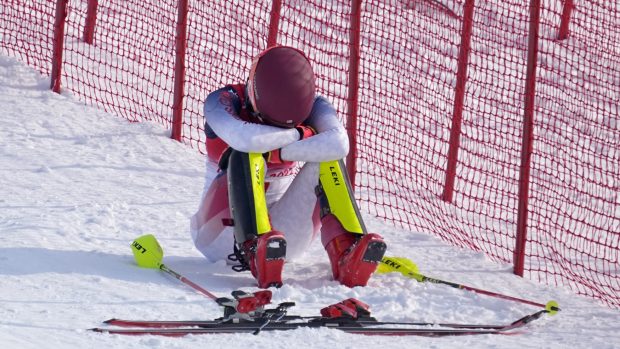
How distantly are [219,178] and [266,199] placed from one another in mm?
294

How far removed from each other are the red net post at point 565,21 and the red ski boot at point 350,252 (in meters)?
6.67

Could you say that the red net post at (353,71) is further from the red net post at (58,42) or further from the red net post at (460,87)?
the red net post at (58,42)

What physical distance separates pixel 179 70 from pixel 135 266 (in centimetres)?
253

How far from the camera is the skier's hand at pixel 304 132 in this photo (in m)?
6.67

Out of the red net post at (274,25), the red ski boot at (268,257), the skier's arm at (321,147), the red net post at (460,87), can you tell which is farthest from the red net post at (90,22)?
the red ski boot at (268,257)

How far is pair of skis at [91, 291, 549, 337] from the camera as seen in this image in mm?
5699

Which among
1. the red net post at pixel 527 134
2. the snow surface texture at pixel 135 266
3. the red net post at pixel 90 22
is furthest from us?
the red net post at pixel 90 22

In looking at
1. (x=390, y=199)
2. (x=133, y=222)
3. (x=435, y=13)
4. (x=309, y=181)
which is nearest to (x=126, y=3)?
(x=435, y=13)

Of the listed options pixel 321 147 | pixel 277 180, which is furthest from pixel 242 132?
pixel 277 180

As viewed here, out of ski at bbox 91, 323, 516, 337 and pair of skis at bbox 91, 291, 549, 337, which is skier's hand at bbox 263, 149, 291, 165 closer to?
pair of skis at bbox 91, 291, 549, 337

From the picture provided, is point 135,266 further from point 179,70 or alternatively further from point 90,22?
point 90,22

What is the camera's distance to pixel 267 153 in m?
6.69

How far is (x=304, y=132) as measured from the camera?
6.69 m

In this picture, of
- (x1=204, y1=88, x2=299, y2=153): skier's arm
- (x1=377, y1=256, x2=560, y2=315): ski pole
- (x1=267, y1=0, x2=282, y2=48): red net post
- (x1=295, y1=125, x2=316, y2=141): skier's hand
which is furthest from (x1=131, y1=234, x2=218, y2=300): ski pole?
(x1=267, y1=0, x2=282, y2=48): red net post
